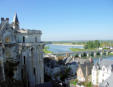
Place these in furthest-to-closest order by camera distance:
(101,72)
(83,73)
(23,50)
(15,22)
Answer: (83,73) < (101,72) < (15,22) < (23,50)

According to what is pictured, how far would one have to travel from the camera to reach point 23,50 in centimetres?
1589

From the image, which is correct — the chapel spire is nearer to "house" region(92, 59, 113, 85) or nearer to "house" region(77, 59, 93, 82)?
"house" region(77, 59, 93, 82)

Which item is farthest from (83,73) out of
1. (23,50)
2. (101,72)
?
(23,50)

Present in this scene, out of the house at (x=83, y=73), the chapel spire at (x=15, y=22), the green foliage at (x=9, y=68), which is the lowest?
the house at (x=83, y=73)

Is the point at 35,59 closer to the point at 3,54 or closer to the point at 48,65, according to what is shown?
the point at 3,54

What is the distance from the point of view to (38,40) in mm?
17484

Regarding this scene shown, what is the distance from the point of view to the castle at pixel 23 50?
14040 mm

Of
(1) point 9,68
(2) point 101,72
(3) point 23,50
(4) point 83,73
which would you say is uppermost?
(3) point 23,50

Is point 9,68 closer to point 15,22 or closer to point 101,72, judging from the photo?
point 15,22

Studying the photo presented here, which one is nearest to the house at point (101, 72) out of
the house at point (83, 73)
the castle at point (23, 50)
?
the house at point (83, 73)

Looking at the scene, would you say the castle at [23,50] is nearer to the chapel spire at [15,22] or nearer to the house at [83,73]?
the chapel spire at [15,22]

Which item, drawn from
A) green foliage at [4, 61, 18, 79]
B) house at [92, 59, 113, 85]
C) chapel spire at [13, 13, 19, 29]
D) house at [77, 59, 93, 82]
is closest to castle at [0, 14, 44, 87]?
chapel spire at [13, 13, 19, 29]

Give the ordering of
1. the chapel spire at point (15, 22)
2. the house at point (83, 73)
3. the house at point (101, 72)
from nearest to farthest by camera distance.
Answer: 1. the chapel spire at point (15, 22)
2. the house at point (101, 72)
3. the house at point (83, 73)

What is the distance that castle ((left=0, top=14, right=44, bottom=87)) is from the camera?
553 inches
